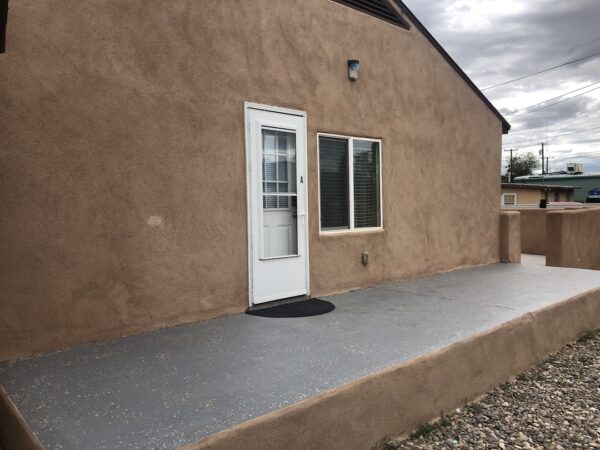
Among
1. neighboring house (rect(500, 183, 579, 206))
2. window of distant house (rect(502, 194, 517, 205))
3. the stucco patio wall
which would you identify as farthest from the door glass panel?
window of distant house (rect(502, 194, 517, 205))

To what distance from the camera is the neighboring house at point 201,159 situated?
11.5 feet

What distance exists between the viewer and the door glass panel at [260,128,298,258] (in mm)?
5086

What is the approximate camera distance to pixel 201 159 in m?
4.45

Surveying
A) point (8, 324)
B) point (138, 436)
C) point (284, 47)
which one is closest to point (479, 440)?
point (138, 436)

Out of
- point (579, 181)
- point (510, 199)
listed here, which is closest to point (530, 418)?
point (510, 199)

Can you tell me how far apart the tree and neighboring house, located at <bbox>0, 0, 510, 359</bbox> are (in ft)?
217

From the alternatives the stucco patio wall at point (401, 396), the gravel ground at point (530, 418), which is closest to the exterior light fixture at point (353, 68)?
the stucco patio wall at point (401, 396)

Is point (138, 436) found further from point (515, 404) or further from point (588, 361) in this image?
point (588, 361)

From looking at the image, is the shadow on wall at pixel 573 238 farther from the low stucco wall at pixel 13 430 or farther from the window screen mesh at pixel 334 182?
the low stucco wall at pixel 13 430

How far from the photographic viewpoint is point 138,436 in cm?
230

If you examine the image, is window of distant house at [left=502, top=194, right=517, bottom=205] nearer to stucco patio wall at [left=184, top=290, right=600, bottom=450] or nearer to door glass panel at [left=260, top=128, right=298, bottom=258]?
stucco patio wall at [left=184, top=290, right=600, bottom=450]

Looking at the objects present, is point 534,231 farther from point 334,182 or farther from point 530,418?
point 530,418

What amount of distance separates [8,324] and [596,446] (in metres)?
4.37

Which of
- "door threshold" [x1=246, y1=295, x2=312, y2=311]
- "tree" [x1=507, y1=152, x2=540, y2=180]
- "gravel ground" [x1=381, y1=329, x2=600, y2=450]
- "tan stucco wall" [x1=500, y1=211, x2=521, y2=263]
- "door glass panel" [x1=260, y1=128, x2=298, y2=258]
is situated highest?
"tree" [x1=507, y1=152, x2=540, y2=180]
